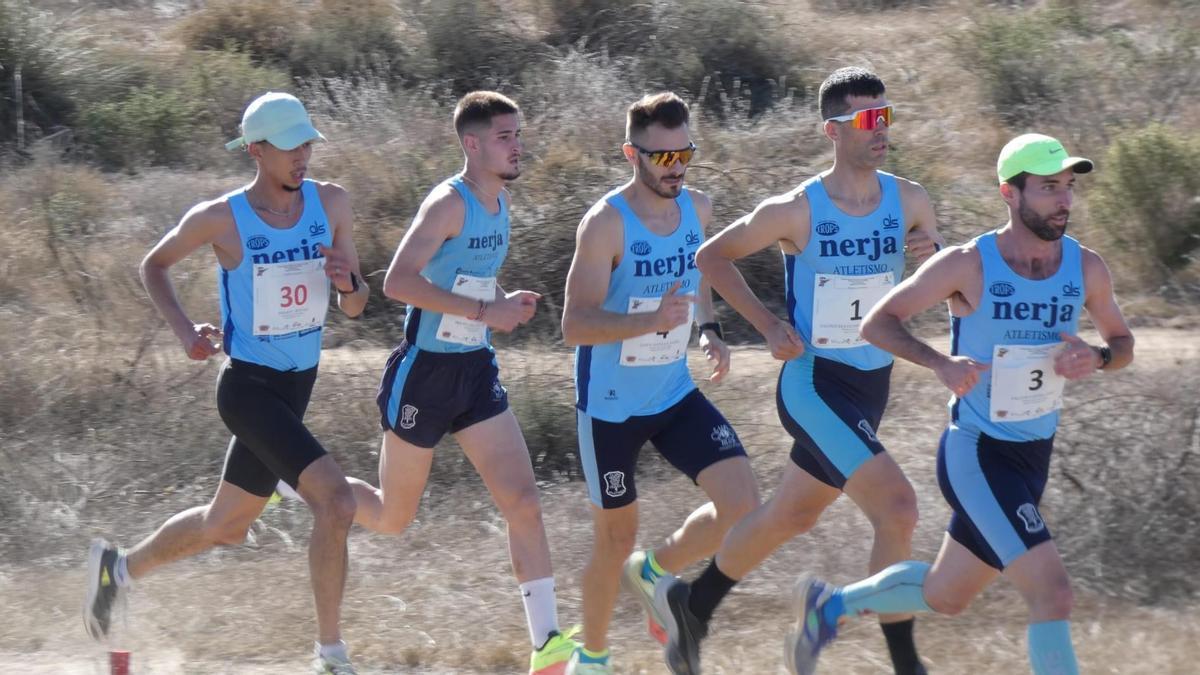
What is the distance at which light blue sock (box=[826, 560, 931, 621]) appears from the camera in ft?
15.4

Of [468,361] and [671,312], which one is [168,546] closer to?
[468,361]

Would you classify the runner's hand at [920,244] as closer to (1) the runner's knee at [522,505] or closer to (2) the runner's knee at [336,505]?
(1) the runner's knee at [522,505]

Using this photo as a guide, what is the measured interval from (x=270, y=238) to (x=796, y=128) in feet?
24.1

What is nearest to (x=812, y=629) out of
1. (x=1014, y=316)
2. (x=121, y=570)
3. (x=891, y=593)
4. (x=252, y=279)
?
(x=891, y=593)

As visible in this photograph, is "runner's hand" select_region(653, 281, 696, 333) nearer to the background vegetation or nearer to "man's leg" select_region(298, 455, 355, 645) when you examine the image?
"man's leg" select_region(298, 455, 355, 645)

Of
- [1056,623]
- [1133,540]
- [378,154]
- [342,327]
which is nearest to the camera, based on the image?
[1056,623]

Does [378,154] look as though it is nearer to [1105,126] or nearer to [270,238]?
[1105,126]

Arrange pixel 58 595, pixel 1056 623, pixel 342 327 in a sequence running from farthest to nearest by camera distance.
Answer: pixel 342 327 < pixel 58 595 < pixel 1056 623

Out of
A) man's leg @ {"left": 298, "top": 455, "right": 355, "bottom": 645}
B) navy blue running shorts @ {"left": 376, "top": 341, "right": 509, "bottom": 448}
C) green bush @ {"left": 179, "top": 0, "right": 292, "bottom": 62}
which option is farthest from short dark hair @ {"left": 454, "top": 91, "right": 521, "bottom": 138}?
green bush @ {"left": 179, "top": 0, "right": 292, "bottom": 62}

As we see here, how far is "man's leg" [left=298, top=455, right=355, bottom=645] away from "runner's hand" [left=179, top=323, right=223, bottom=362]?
1.89 feet

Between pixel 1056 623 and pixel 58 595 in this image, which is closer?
pixel 1056 623

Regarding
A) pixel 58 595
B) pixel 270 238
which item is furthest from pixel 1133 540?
pixel 58 595

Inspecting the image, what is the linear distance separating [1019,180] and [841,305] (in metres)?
0.85

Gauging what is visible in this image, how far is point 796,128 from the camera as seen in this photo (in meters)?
12.2
